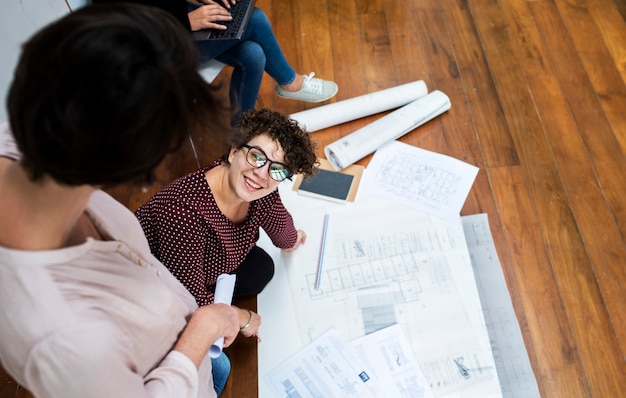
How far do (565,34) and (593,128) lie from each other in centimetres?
61

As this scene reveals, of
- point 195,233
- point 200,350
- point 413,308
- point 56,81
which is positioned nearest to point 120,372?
point 200,350

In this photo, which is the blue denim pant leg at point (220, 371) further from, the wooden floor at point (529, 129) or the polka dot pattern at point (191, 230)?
the polka dot pattern at point (191, 230)

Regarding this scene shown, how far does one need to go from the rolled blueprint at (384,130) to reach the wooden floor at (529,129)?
0.25ft

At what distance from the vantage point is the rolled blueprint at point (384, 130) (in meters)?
1.83

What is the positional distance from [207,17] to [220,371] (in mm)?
1194

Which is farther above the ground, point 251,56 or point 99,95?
point 99,95

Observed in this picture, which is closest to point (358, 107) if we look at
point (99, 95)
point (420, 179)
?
point (420, 179)

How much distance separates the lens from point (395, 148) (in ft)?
6.30

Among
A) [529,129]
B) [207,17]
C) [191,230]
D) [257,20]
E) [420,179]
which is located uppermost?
[207,17]

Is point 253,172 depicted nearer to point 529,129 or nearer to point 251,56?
point 251,56

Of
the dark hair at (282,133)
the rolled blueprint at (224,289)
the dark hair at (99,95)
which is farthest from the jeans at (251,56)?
the dark hair at (99,95)

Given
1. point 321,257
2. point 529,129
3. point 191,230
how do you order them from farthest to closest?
point 529,129
point 321,257
point 191,230

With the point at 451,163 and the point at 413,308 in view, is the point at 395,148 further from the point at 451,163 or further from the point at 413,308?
the point at 413,308

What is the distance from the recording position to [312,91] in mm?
2072
